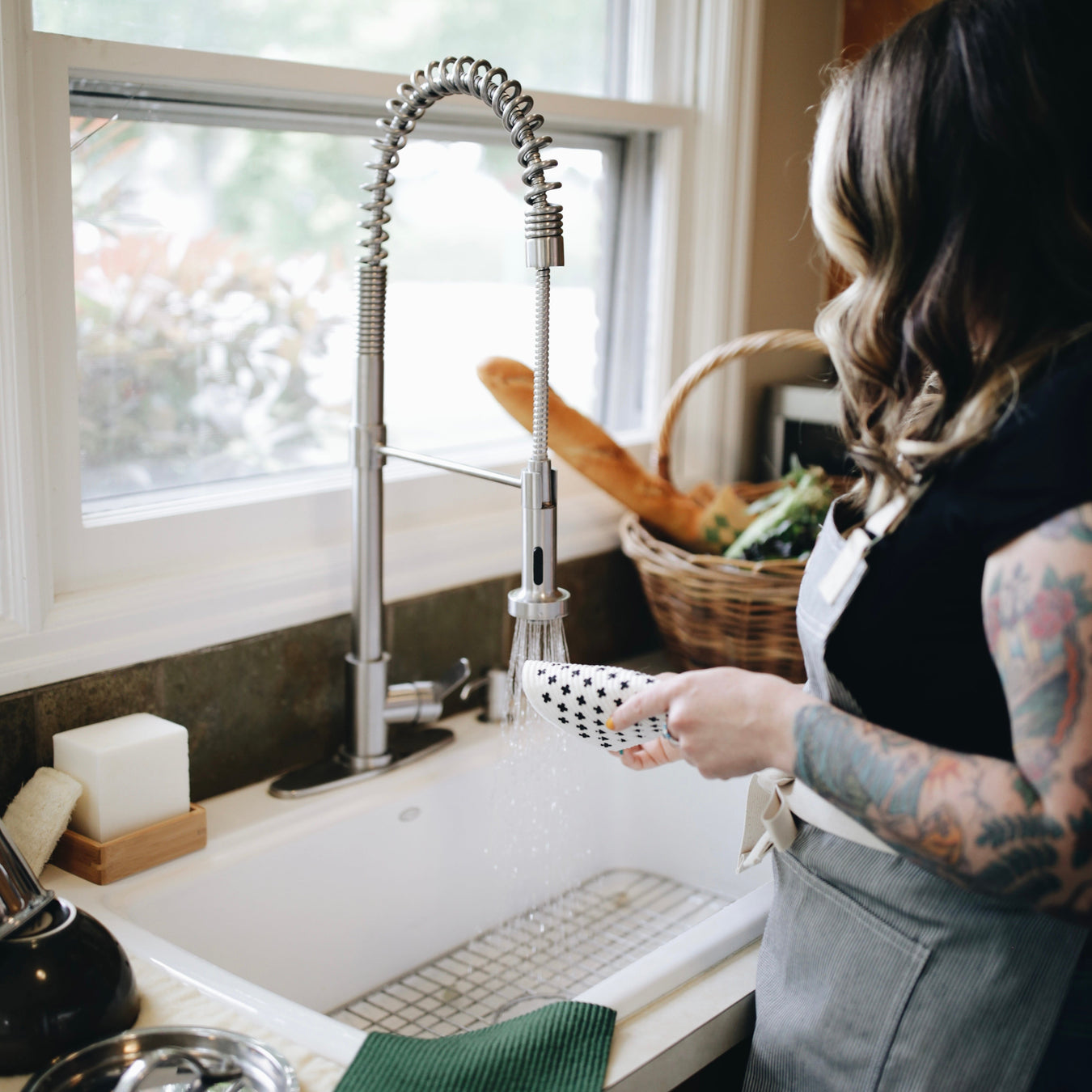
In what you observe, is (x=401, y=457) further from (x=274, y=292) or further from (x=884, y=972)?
(x=884, y=972)

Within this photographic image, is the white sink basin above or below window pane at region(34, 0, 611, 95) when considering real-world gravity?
below

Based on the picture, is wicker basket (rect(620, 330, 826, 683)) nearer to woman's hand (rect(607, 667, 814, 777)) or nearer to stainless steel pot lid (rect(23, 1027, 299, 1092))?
woman's hand (rect(607, 667, 814, 777))

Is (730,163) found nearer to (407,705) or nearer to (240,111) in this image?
(240,111)

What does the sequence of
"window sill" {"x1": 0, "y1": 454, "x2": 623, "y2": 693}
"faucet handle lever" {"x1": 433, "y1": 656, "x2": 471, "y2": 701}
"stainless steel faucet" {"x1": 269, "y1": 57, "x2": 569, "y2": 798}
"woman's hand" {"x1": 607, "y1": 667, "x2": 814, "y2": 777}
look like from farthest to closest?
"faucet handle lever" {"x1": 433, "y1": 656, "x2": 471, "y2": 701}
"window sill" {"x1": 0, "y1": 454, "x2": 623, "y2": 693}
"stainless steel faucet" {"x1": 269, "y1": 57, "x2": 569, "y2": 798}
"woman's hand" {"x1": 607, "y1": 667, "x2": 814, "y2": 777}

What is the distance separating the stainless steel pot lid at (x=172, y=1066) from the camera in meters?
0.81

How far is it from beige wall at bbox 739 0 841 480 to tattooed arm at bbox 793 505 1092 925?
135cm

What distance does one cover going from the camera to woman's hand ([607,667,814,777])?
809mm

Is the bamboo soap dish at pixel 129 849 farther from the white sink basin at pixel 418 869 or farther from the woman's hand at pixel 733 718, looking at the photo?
the woman's hand at pixel 733 718

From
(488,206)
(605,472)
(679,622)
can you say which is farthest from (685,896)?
(488,206)

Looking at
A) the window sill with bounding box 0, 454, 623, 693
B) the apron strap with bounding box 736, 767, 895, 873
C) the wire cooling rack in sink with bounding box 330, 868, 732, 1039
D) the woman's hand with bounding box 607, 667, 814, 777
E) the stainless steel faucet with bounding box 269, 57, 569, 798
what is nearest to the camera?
the woman's hand with bounding box 607, 667, 814, 777

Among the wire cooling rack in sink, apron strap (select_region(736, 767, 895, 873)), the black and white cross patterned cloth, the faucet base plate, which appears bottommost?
the wire cooling rack in sink

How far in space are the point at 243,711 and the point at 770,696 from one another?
0.74 metres

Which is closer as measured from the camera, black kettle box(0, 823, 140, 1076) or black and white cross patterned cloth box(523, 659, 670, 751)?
black kettle box(0, 823, 140, 1076)

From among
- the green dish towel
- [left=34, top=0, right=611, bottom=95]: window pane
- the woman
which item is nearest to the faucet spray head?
the woman
